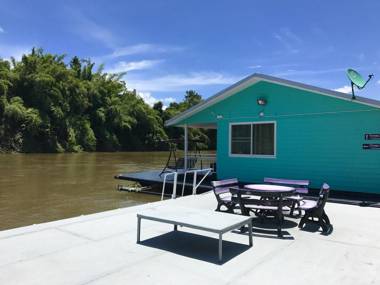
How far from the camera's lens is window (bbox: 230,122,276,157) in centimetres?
985

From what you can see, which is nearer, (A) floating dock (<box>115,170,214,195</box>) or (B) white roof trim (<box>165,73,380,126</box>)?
(B) white roof trim (<box>165,73,380,126</box>)

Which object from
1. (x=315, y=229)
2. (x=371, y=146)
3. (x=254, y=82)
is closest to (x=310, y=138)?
(x=371, y=146)

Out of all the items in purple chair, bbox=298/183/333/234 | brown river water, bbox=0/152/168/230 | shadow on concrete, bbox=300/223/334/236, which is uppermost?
purple chair, bbox=298/183/333/234

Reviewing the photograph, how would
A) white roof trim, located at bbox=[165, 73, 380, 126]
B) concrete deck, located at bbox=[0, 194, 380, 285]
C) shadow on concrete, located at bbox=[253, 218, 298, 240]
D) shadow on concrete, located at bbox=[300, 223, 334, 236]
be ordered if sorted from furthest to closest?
white roof trim, located at bbox=[165, 73, 380, 126]
shadow on concrete, located at bbox=[300, 223, 334, 236]
shadow on concrete, located at bbox=[253, 218, 298, 240]
concrete deck, located at bbox=[0, 194, 380, 285]

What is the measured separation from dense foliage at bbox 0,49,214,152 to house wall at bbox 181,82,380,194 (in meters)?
24.9

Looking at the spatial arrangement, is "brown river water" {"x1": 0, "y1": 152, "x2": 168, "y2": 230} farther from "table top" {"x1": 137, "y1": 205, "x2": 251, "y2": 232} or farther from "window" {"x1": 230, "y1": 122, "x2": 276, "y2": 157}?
"table top" {"x1": 137, "y1": 205, "x2": 251, "y2": 232}

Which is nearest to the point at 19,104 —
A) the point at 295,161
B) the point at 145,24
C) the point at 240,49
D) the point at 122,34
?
the point at 122,34

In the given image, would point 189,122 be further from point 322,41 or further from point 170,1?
point 322,41

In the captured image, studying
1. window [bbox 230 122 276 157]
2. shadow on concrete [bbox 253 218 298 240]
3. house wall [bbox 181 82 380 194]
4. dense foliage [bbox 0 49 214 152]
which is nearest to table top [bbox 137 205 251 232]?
shadow on concrete [bbox 253 218 298 240]

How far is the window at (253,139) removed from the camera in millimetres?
9852

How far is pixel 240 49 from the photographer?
15258 millimetres

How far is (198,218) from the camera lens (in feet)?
13.5

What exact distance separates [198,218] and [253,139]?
6.33m

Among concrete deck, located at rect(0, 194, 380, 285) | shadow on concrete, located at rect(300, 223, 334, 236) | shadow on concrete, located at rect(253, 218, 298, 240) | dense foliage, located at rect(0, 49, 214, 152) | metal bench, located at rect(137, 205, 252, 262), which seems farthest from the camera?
dense foliage, located at rect(0, 49, 214, 152)
